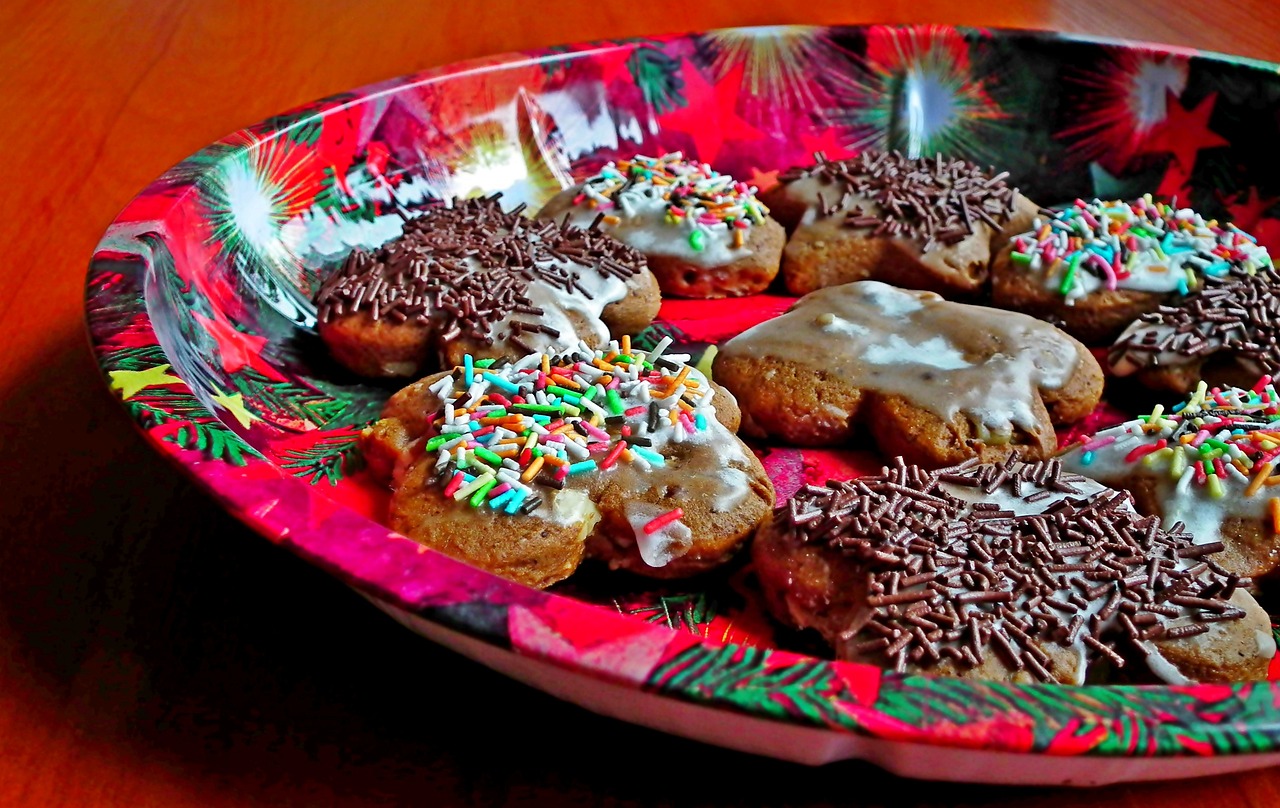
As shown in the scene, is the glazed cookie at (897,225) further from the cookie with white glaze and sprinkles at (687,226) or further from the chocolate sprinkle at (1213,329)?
the chocolate sprinkle at (1213,329)

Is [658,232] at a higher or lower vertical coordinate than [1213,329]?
higher

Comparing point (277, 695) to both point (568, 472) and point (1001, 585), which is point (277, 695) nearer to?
point (568, 472)

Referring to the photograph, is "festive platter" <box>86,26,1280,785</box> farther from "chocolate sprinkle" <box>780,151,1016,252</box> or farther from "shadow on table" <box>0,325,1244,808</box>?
"shadow on table" <box>0,325,1244,808</box>

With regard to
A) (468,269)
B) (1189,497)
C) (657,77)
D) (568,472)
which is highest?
(657,77)

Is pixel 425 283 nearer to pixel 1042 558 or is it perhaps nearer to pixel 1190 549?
pixel 1042 558

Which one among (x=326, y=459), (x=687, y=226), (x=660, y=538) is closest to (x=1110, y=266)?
(x=687, y=226)

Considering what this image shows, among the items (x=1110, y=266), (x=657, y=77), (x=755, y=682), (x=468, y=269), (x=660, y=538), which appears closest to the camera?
(x=755, y=682)
